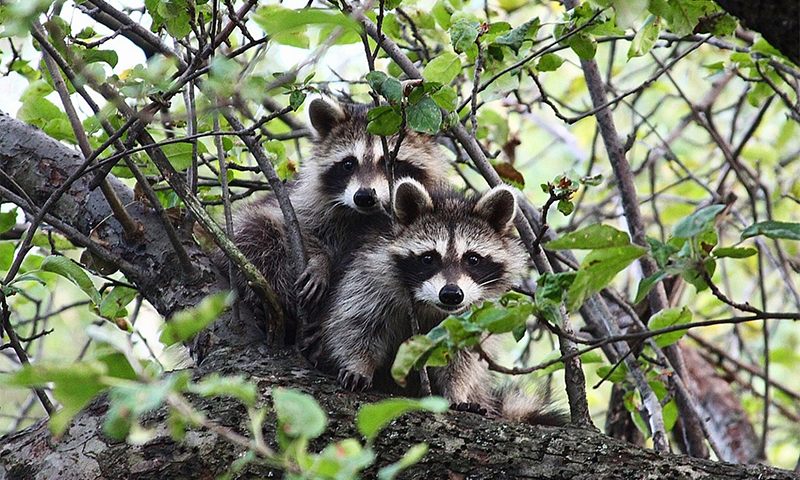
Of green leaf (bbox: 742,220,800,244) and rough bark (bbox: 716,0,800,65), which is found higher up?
rough bark (bbox: 716,0,800,65)

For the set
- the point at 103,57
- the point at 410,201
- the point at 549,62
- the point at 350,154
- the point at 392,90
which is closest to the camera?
the point at 392,90

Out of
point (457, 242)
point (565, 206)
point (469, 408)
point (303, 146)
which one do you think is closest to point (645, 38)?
point (565, 206)

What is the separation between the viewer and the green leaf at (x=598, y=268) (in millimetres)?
1370

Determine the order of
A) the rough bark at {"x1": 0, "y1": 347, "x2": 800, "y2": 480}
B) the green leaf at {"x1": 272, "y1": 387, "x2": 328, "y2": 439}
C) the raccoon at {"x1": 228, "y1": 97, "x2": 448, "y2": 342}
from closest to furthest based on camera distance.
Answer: the green leaf at {"x1": 272, "y1": 387, "x2": 328, "y2": 439} → the rough bark at {"x1": 0, "y1": 347, "x2": 800, "y2": 480} → the raccoon at {"x1": 228, "y1": 97, "x2": 448, "y2": 342}

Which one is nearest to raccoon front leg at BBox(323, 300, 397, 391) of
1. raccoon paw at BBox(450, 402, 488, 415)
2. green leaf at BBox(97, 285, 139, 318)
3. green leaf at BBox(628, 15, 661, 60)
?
raccoon paw at BBox(450, 402, 488, 415)

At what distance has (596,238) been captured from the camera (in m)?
1.37

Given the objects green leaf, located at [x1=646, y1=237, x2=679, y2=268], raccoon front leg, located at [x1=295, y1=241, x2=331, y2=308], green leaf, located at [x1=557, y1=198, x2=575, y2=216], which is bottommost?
green leaf, located at [x1=646, y1=237, x2=679, y2=268]

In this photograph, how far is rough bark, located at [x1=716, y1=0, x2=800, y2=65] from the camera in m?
1.24

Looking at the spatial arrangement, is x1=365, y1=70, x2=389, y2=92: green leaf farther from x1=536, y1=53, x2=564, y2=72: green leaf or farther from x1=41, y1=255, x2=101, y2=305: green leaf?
x1=41, y1=255, x2=101, y2=305: green leaf

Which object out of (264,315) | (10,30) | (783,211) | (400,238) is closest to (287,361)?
(264,315)

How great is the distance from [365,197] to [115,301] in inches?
37.3

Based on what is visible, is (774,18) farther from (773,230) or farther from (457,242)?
(457,242)

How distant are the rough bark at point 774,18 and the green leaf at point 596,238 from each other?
0.39m

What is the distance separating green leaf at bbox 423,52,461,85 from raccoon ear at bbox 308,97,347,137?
1.16 metres
